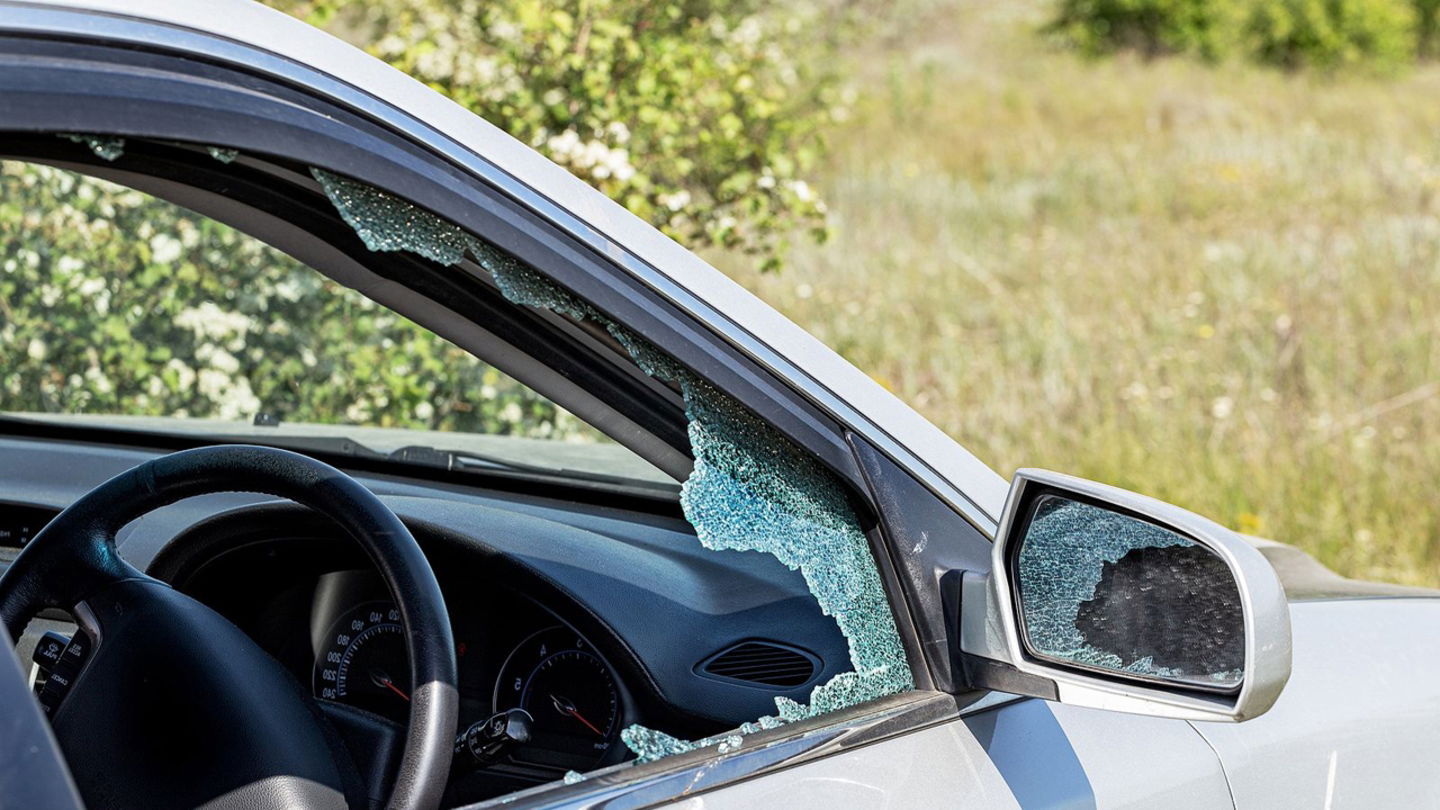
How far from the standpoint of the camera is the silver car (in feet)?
3.54

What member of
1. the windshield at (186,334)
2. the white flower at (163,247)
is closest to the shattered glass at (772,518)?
the windshield at (186,334)

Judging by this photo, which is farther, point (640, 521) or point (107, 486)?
point (640, 521)

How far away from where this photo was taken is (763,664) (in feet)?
5.28

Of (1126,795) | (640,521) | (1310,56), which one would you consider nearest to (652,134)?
(640,521)

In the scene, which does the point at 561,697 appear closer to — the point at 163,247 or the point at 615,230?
the point at 615,230

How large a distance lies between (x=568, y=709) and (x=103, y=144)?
0.88m

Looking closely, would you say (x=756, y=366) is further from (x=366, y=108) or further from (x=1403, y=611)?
(x=1403, y=611)

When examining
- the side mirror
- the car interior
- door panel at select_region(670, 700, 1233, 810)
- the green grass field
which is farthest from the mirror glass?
the green grass field

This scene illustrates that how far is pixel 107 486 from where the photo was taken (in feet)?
5.14

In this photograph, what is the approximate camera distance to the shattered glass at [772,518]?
1.31m

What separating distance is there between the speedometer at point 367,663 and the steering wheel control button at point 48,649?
298 mm

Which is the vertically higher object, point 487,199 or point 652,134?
point 652,134

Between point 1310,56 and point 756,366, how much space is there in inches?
Answer: 886

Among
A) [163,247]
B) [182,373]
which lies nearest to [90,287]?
[163,247]
